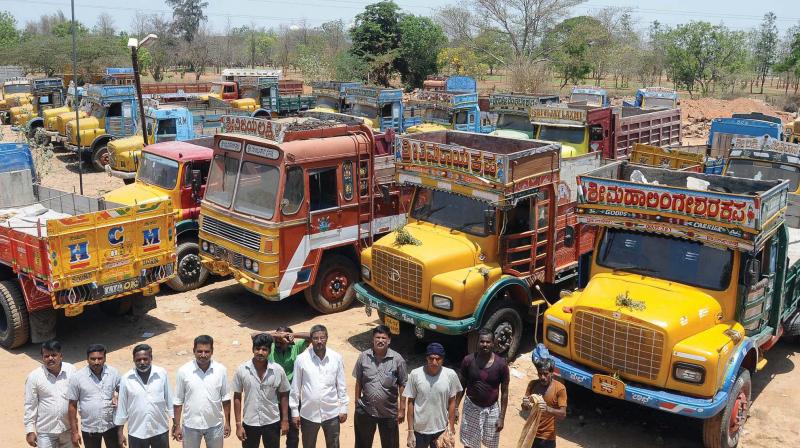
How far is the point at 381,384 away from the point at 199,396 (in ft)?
4.79

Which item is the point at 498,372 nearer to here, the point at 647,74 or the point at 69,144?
the point at 69,144

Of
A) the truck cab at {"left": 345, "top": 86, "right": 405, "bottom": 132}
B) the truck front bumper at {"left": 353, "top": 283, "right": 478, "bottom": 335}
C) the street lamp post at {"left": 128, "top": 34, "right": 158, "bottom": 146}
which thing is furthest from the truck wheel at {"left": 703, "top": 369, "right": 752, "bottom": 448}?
the truck cab at {"left": 345, "top": 86, "right": 405, "bottom": 132}

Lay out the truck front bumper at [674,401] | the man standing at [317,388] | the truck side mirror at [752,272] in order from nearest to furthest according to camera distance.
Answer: the man standing at [317,388] < the truck front bumper at [674,401] < the truck side mirror at [752,272]

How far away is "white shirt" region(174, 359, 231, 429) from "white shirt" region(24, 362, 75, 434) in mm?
1029

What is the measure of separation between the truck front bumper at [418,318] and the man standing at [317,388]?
8.64 feet

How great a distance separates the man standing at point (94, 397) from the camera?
579 centimetres

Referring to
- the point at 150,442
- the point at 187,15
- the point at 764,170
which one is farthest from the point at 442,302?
the point at 187,15

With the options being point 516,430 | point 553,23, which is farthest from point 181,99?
point 553,23

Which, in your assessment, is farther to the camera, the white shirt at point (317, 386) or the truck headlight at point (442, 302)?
the truck headlight at point (442, 302)

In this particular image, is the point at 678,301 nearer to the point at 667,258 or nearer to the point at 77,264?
the point at 667,258

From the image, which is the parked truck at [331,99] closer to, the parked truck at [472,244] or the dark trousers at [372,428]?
the parked truck at [472,244]

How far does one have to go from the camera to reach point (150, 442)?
578 centimetres

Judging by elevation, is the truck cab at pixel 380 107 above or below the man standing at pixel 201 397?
above

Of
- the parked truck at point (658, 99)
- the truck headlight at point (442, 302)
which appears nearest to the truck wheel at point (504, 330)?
the truck headlight at point (442, 302)
